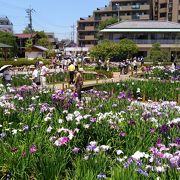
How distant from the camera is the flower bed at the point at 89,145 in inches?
130

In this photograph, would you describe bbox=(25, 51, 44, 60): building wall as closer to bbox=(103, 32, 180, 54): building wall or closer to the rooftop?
the rooftop

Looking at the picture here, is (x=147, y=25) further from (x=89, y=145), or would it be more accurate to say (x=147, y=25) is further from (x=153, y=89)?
(x=89, y=145)

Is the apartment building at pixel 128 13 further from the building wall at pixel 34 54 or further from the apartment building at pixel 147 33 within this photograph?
the building wall at pixel 34 54

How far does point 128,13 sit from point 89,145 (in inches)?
2685

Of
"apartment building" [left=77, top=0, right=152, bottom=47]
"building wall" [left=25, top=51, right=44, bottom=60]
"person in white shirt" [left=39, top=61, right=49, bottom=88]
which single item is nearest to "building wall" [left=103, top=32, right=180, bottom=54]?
"building wall" [left=25, top=51, right=44, bottom=60]

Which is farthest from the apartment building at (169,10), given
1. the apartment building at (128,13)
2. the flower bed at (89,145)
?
the flower bed at (89,145)

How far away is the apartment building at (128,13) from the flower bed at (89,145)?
60.3 metres

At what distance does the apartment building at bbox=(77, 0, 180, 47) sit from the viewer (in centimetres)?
6238

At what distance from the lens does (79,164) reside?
11.5 ft

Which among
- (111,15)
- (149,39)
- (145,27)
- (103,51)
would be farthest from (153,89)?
(111,15)

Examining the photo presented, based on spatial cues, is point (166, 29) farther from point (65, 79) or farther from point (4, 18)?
point (4, 18)

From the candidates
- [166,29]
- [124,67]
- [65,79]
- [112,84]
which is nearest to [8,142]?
[112,84]

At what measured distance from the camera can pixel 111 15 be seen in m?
69.6

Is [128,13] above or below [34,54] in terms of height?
above
